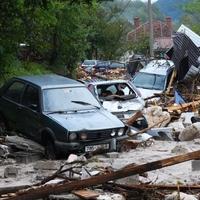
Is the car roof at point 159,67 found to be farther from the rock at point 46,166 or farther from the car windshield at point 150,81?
the rock at point 46,166

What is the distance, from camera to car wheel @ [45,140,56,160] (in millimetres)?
10875

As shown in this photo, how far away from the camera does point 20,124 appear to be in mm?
12211

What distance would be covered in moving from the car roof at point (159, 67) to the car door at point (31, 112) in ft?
38.4

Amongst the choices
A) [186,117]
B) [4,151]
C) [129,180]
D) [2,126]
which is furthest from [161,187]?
[186,117]

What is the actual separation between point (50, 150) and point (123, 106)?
202 inches

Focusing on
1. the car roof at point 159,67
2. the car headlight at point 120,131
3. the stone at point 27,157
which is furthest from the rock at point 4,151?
the car roof at point 159,67

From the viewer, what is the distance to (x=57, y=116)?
11.1m

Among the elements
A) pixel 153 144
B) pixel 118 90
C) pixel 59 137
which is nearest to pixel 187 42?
pixel 118 90

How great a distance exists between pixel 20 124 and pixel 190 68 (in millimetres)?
13258

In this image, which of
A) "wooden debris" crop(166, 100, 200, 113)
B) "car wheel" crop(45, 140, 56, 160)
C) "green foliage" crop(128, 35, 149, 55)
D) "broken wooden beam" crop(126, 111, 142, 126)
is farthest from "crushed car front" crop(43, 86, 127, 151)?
"green foliage" crop(128, 35, 149, 55)

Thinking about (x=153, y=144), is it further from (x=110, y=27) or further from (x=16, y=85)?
(x=110, y=27)

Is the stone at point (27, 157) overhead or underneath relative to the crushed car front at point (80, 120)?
underneath

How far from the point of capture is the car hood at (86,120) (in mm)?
10711

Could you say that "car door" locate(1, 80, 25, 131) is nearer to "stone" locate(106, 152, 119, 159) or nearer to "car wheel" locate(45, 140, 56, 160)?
"car wheel" locate(45, 140, 56, 160)
